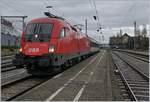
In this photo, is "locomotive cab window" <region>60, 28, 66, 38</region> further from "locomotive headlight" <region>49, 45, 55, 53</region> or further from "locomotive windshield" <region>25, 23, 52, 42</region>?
"locomotive headlight" <region>49, 45, 55, 53</region>

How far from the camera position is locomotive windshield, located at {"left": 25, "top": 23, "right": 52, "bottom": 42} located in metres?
14.6

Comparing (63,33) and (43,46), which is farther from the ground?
(63,33)

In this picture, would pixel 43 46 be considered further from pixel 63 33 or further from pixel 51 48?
pixel 63 33

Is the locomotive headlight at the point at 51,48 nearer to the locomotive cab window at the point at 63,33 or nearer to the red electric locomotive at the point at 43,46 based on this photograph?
the red electric locomotive at the point at 43,46

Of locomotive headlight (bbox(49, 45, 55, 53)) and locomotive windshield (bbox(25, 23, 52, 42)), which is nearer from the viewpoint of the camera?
locomotive headlight (bbox(49, 45, 55, 53))

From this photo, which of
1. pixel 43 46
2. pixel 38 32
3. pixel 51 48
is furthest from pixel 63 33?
pixel 43 46

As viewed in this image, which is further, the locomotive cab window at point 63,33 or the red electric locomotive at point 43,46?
the locomotive cab window at point 63,33

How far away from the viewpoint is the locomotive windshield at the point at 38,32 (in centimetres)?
1460

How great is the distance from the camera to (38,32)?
14922 millimetres

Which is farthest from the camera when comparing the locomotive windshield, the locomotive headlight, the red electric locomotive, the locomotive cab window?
the locomotive cab window

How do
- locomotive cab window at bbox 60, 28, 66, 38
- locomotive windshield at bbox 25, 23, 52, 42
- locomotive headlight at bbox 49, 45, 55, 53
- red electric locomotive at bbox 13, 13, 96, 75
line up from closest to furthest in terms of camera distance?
1. red electric locomotive at bbox 13, 13, 96, 75
2. locomotive headlight at bbox 49, 45, 55, 53
3. locomotive windshield at bbox 25, 23, 52, 42
4. locomotive cab window at bbox 60, 28, 66, 38

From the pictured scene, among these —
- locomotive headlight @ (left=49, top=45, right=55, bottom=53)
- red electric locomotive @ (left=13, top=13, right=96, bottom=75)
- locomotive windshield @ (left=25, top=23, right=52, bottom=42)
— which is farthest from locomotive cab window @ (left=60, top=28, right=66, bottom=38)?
locomotive headlight @ (left=49, top=45, right=55, bottom=53)

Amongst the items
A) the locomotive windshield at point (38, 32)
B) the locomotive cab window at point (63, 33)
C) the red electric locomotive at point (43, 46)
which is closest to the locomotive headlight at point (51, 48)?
the red electric locomotive at point (43, 46)

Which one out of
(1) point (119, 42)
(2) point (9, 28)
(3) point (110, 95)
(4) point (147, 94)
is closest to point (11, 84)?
(3) point (110, 95)
